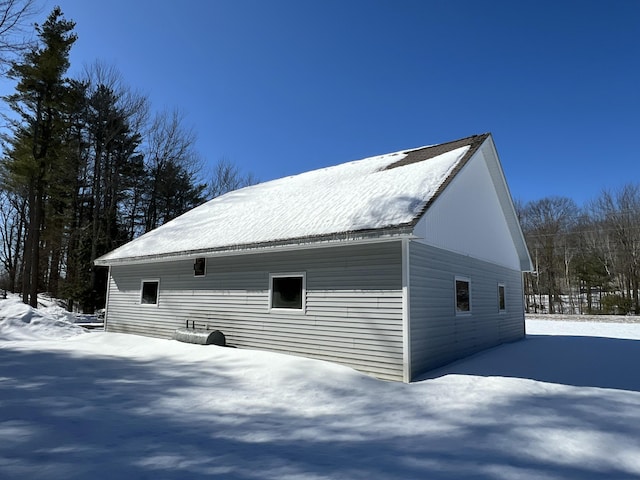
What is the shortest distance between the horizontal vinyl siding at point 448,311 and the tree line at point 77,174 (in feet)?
53.9

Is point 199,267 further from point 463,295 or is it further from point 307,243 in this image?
point 463,295

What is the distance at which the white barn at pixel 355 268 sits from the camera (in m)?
6.59

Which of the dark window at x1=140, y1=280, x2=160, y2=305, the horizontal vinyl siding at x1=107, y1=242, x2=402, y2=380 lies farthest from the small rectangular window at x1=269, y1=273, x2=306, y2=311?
the dark window at x1=140, y1=280, x2=160, y2=305

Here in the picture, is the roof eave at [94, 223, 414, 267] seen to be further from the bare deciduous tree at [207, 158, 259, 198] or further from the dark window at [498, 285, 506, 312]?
the bare deciduous tree at [207, 158, 259, 198]

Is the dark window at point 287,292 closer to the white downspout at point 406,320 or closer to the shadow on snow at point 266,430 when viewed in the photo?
the shadow on snow at point 266,430

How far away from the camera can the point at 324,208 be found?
27.8 feet

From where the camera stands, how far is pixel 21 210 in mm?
27938

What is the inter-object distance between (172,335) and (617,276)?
29743 mm

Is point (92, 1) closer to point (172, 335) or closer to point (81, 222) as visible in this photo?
point (172, 335)

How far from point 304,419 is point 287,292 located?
361 cm

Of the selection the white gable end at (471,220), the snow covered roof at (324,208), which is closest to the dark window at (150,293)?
the snow covered roof at (324,208)

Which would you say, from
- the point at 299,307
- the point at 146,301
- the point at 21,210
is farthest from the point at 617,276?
the point at 21,210

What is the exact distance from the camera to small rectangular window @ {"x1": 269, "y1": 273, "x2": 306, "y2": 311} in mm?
7723

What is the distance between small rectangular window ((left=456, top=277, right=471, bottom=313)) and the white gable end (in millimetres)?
708
